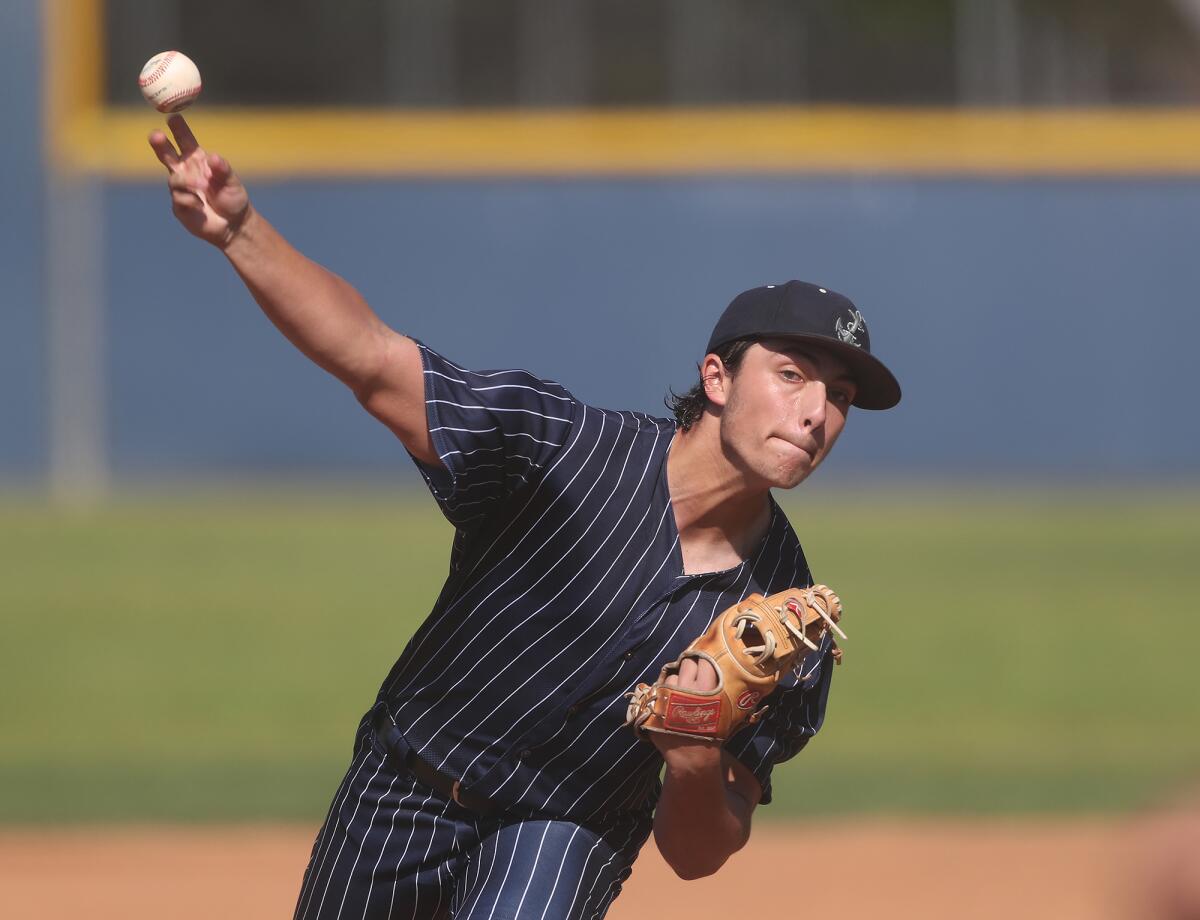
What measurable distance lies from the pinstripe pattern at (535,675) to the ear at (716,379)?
17 cm

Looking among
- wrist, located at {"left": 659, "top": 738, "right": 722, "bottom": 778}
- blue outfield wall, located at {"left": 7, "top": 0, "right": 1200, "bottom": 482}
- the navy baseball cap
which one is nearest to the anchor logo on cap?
the navy baseball cap

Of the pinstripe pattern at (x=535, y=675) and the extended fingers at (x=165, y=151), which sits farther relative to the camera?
Result: the pinstripe pattern at (x=535, y=675)

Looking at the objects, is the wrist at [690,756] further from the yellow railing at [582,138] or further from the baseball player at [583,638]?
the yellow railing at [582,138]

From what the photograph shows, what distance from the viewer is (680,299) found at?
2175 cm

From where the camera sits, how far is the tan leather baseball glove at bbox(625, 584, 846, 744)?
3.26 metres

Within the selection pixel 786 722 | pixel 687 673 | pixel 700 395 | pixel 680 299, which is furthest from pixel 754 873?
pixel 680 299

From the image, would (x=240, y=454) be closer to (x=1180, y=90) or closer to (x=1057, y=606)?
(x=1057, y=606)

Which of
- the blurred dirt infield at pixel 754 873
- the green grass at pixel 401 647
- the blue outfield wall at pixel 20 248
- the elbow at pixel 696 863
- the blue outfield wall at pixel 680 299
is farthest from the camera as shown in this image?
the blue outfield wall at pixel 20 248

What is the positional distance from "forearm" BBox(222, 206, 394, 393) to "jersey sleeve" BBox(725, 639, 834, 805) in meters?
1.22

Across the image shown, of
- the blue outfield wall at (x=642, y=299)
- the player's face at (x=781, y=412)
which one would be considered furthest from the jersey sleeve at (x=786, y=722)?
the blue outfield wall at (x=642, y=299)

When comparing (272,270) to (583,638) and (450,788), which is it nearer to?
(583,638)

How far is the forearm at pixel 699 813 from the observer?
3346 mm

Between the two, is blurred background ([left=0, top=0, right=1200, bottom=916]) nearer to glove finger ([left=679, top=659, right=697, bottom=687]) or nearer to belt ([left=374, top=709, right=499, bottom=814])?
belt ([left=374, top=709, right=499, bottom=814])

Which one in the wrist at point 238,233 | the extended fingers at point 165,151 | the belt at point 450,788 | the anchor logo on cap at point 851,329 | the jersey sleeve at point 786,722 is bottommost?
the belt at point 450,788
